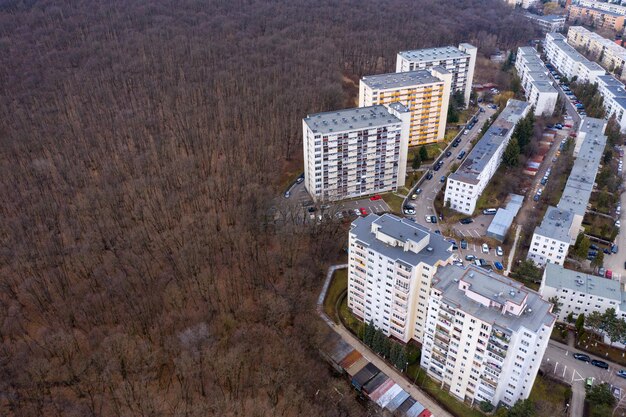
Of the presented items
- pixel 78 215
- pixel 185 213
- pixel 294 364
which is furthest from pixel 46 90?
pixel 294 364

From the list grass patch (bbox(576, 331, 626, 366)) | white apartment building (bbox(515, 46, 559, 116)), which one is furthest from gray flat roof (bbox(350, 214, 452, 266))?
white apartment building (bbox(515, 46, 559, 116))

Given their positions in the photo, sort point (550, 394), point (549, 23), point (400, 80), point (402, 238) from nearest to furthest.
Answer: point (550, 394)
point (402, 238)
point (400, 80)
point (549, 23)

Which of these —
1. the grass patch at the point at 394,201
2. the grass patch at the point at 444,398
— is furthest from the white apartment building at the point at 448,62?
A: the grass patch at the point at 444,398

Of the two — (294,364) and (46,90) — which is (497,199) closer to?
(294,364)

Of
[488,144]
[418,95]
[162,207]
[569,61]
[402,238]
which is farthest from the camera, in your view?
[569,61]

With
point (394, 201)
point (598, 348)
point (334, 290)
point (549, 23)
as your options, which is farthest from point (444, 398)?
point (549, 23)

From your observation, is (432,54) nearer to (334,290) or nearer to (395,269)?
(334,290)

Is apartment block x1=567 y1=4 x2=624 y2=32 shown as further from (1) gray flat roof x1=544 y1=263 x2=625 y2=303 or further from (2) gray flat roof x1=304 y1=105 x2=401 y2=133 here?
(1) gray flat roof x1=544 y1=263 x2=625 y2=303

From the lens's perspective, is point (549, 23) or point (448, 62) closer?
point (448, 62)
